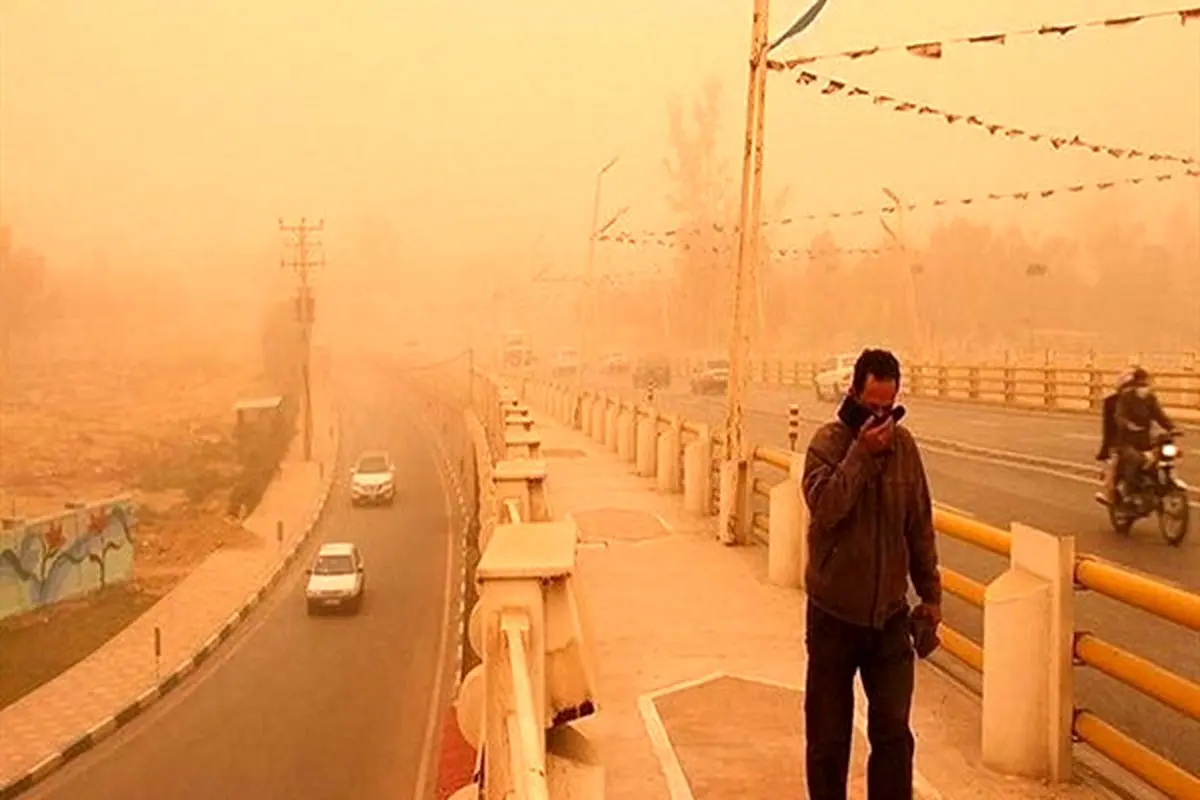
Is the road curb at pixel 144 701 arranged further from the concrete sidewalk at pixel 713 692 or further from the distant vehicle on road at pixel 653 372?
the distant vehicle on road at pixel 653 372

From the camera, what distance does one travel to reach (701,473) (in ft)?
53.0

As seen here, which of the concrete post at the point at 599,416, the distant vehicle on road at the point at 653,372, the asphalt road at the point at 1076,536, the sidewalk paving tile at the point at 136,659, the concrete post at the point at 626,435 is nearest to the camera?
the asphalt road at the point at 1076,536

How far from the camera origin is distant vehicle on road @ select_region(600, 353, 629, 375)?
2904 inches

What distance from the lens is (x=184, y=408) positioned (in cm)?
9069

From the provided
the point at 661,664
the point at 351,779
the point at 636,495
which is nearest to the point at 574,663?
the point at 661,664

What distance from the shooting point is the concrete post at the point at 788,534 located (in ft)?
34.9

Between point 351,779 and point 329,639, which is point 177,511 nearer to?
point 329,639

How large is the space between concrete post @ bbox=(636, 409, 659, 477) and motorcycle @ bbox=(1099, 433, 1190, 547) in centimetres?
825

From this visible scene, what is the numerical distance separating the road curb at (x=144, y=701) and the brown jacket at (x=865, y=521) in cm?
1956

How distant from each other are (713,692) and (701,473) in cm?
883

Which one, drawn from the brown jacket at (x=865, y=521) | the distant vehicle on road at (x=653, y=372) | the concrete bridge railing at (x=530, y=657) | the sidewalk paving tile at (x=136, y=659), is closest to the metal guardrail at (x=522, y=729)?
the concrete bridge railing at (x=530, y=657)

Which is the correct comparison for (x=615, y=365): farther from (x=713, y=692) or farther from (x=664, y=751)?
(x=664, y=751)

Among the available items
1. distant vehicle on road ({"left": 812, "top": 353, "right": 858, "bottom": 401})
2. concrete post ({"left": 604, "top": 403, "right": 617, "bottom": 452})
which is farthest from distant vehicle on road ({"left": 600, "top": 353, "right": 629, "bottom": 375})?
concrete post ({"left": 604, "top": 403, "right": 617, "bottom": 452})

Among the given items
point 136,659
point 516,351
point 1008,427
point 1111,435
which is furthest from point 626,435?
point 516,351
